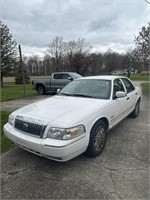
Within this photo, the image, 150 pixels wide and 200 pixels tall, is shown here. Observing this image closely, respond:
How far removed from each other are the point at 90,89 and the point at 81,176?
2.20 m

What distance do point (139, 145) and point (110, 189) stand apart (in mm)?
1752

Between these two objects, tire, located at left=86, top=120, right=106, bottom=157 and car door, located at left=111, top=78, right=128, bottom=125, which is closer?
tire, located at left=86, top=120, right=106, bottom=157

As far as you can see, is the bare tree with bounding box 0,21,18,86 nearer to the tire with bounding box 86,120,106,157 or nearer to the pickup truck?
the pickup truck

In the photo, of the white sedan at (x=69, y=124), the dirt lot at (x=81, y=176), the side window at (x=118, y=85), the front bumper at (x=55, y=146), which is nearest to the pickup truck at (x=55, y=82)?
the side window at (x=118, y=85)

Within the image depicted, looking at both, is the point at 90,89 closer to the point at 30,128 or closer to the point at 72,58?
the point at 30,128

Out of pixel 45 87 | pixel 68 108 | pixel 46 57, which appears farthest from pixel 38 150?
pixel 46 57

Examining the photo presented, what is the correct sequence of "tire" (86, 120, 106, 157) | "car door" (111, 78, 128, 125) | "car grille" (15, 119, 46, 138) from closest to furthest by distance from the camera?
"car grille" (15, 119, 46, 138), "tire" (86, 120, 106, 157), "car door" (111, 78, 128, 125)

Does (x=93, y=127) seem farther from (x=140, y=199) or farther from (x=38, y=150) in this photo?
(x=140, y=199)

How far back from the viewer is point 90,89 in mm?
4480

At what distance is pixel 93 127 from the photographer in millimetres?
3350

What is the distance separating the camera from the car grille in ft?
9.66

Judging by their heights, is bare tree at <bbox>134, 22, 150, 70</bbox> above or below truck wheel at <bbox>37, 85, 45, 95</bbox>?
above

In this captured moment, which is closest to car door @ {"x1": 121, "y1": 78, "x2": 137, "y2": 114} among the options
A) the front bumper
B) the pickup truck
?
the front bumper

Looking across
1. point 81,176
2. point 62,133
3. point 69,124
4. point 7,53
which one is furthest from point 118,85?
point 7,53
